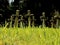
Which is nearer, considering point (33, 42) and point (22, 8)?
point (33, 42)

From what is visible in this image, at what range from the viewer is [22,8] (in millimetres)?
26516

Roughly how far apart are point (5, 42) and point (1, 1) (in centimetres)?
2612

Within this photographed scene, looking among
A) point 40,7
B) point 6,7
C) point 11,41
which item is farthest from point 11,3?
point 11,41

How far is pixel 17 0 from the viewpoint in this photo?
93.0ft

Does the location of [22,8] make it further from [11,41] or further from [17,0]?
[11,41]

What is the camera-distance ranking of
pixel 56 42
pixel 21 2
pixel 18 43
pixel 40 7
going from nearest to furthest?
pixel 18 43 < pixel 56 42 < pixel 40 7 < pixel 21 2

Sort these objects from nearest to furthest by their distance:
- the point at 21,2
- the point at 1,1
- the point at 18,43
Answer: the point at 18,43, the point at 21,2, the point at 1,1

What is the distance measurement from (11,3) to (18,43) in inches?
989

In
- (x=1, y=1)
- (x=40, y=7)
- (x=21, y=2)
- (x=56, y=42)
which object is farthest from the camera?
(x=1, y=1)

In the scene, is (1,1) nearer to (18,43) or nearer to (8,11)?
(8,11)

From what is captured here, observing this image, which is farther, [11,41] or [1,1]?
[1,1]

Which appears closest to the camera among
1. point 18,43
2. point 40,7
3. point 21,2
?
point 18,43

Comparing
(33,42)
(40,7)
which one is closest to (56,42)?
(33,42)

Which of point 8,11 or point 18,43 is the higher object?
point 18,43
